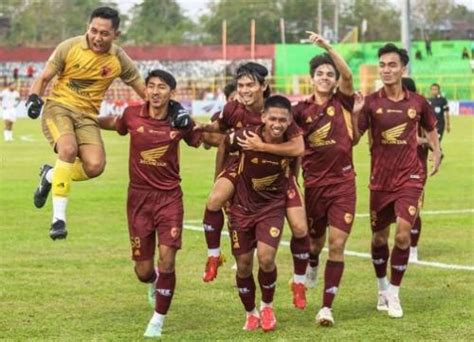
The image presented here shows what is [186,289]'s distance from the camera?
1170cm

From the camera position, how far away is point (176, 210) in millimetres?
9523

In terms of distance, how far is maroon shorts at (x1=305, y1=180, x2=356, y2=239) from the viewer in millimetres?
10023

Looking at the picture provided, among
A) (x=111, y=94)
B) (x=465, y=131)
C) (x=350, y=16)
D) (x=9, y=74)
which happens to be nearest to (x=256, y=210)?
(x=465, y=131)

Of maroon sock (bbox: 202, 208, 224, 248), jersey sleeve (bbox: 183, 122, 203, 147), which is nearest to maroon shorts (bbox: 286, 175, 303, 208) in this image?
maroon sock (bbox: 202, 208, 224, 248)

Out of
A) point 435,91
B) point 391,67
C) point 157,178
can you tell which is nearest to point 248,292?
point 157,178

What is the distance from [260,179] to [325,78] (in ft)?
3.83

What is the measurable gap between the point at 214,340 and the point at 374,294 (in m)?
2.76

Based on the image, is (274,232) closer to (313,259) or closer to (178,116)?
(178,116)

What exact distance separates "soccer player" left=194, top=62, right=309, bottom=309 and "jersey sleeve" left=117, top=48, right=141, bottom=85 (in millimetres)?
1294

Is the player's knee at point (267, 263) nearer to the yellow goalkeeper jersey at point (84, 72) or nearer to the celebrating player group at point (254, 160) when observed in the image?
the celebrating player group at point (254, 160)

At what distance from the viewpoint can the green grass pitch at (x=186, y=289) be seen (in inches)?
374

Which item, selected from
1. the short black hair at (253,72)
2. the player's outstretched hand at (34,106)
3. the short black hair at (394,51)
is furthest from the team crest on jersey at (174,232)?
the short black hair at (394,51)

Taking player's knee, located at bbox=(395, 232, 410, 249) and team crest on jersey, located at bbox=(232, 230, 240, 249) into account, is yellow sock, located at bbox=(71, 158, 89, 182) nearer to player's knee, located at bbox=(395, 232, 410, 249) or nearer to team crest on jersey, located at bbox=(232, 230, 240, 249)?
team crest on jersey, located at bbox=(232, 230, 240, 249)

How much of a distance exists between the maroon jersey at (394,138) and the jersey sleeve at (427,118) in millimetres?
22
